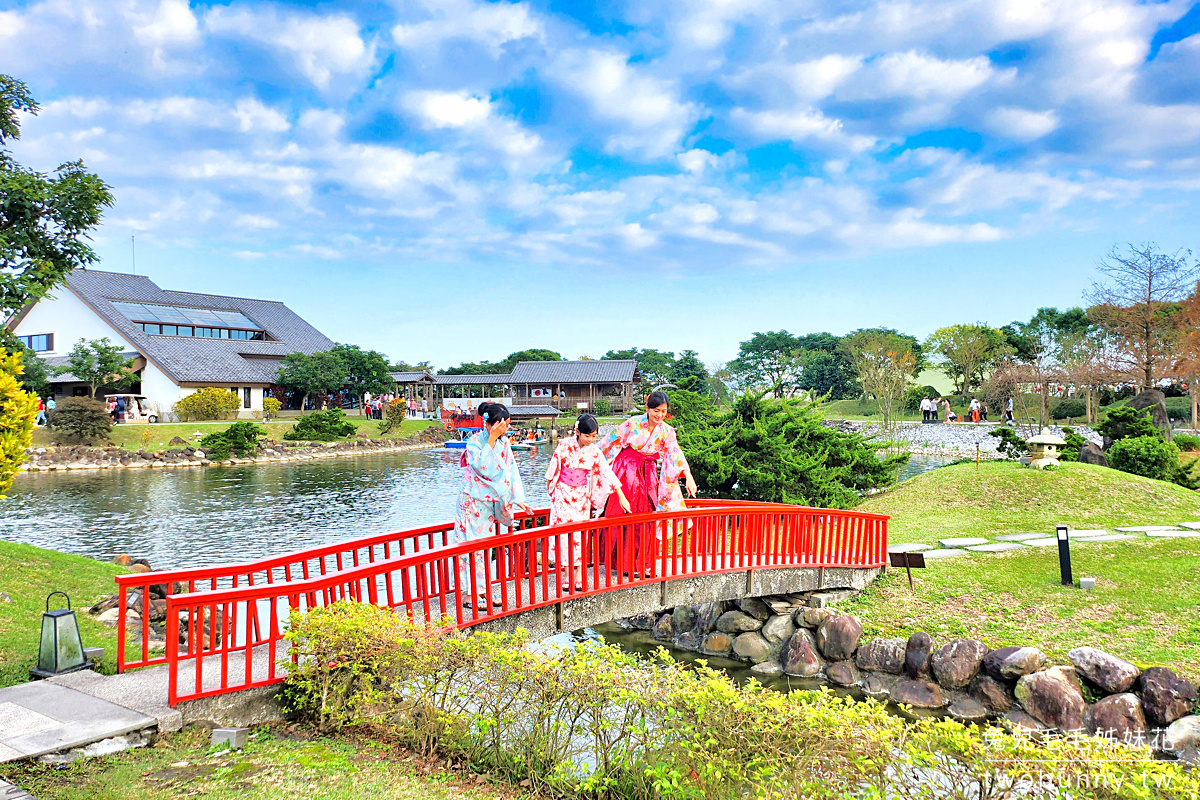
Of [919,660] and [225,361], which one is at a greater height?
[225,361]

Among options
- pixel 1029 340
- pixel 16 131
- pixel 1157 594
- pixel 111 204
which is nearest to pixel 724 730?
pixel 1157 594

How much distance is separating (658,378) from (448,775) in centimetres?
6498

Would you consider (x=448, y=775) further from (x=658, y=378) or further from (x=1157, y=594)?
(x=658, y=378)

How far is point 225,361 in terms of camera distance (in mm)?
46844

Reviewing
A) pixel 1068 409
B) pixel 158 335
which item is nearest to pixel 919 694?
pixel 1068 409

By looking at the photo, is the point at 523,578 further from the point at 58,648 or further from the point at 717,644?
the point at 717,644

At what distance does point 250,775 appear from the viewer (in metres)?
4.36

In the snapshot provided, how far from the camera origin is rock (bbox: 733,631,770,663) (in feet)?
34.1

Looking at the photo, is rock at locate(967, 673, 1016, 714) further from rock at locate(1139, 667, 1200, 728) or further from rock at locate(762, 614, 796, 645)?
rock at locate(762, 614, 796, 645)

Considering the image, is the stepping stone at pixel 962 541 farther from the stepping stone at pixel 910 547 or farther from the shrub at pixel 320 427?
the shrub at pixel 320 427

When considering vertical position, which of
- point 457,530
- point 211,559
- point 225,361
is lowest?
point 211,559

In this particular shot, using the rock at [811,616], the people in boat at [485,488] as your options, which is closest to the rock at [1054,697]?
the rock at [811,616]

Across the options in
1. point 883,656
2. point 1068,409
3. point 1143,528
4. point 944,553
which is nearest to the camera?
point 883,656

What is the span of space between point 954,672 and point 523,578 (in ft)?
17.0
